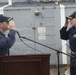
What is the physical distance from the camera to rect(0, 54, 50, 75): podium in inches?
137

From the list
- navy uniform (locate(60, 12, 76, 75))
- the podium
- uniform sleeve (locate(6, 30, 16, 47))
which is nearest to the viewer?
the podium

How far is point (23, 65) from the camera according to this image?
11.4 feet

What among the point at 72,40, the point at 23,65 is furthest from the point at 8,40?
the point at 72,40

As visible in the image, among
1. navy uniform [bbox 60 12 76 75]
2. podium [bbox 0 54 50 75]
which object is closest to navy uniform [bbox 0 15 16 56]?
podium [bbox 0 54 50 75]

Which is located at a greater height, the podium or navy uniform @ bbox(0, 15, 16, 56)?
navy uniform @ bbox(0, 15, 16, 56)

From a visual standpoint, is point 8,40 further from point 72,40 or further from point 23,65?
point 72,40

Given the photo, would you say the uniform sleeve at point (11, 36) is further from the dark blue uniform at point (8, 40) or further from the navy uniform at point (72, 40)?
the navy uniform at point (72, 40)

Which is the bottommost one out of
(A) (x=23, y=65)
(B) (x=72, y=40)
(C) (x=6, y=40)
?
(A) (x=23, y=65)

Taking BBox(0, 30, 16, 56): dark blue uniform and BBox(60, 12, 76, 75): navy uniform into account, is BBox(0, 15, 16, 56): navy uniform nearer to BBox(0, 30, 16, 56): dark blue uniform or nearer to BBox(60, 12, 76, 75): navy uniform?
BBox(0, 30, 16, 56): dark blue uniform

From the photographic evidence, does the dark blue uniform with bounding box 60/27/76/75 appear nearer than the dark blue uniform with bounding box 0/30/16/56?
No

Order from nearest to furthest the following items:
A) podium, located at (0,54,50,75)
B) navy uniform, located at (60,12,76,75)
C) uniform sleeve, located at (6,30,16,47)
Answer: podium, located at (0,54,50,75)
uniform sleeve, located at (6,30,16,47)
navy uniform, located at (60,12,76,75)

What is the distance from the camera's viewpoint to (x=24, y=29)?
32.6ft

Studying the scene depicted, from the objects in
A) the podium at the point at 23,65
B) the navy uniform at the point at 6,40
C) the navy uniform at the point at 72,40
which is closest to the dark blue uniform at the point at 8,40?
the navy uniform at the point at 6,40

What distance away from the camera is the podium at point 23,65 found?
3477mm
